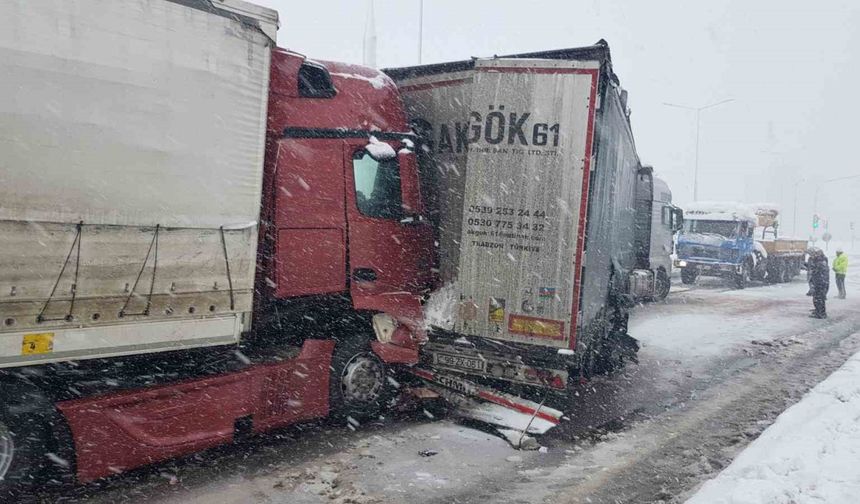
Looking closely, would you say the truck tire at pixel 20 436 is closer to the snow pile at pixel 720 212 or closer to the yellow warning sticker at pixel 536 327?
the yellow warning sticker at pixel 536 327

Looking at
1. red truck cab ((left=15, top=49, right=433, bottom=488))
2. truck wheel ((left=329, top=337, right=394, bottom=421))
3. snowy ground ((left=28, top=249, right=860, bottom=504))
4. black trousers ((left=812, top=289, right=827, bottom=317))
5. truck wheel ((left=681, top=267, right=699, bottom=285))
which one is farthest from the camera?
truck wheel ((left=681, top=267, right=699, bottom=285))

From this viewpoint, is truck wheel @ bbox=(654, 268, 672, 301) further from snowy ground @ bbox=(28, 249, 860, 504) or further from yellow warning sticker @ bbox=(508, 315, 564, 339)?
yellow warning sticker @ bbox=(508, 315, 564, 339)

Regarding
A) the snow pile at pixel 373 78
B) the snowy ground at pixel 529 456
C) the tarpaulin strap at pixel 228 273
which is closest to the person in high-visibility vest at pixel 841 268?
the snowy ground at pixel 529 456

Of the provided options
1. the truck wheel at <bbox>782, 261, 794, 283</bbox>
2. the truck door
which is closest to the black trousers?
the truck door

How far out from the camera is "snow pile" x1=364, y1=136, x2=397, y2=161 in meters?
6.52

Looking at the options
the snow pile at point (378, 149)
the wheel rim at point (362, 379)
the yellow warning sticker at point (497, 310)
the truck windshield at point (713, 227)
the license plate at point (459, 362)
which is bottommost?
the wheel rim at point (362, 379)

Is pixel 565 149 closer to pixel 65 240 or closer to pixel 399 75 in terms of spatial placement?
pixel 399 75

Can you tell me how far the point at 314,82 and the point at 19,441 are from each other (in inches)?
148

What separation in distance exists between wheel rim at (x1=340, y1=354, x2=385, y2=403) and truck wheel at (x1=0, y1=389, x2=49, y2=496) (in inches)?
101

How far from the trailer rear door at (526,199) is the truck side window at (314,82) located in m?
1.42

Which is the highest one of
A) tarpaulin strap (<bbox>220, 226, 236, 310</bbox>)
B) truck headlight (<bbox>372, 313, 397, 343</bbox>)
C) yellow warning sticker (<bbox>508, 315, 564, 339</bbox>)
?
tarpaulin strap (<bbox>220, 226, 236, 310</bbox>)

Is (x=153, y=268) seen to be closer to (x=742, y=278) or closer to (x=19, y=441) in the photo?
(x=19, y=441)

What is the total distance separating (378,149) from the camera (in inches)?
258

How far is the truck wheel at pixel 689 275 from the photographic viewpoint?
24703 mm
